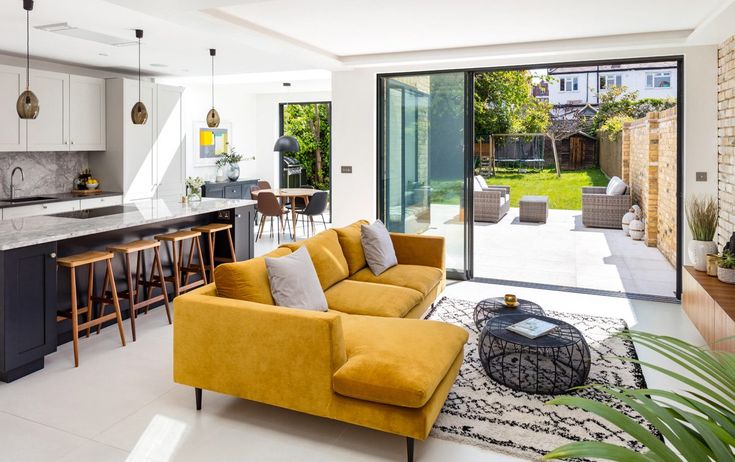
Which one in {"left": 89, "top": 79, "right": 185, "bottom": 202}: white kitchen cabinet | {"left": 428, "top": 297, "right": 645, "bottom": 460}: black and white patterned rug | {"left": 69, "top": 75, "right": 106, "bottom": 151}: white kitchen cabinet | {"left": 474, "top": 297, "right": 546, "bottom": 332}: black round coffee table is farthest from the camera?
{"left": 89, "top": 79, "right": 185, "bottom": 202}: white kitchen cabinet

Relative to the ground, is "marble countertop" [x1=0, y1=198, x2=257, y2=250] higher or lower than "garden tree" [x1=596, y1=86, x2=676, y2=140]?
lower

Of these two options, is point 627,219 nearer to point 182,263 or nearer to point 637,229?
point 637,229

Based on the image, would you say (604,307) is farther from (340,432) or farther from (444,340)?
(340,432)

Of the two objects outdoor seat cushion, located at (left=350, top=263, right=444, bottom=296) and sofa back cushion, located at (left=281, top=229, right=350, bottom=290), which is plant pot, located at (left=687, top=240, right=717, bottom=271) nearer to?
outdoor seat cushion, located at (left=350, top=263, right=444, bottom=296)

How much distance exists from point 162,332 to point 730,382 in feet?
14.3

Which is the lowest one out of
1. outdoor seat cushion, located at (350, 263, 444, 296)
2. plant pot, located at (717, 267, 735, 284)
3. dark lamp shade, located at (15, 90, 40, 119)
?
outdoor seat cushion, located at (350, 263, 444, 296)

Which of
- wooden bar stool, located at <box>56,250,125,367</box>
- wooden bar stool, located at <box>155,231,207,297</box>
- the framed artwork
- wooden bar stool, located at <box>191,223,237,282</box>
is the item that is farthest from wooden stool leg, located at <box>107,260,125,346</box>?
the framed artwork

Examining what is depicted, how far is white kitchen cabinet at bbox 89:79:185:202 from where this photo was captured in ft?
23.4

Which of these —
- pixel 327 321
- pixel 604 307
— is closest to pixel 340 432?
pixel 327 321

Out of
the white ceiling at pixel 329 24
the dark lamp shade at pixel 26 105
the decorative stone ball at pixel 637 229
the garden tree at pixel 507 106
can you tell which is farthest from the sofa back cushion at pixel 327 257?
the garden tree at pixel 507 106

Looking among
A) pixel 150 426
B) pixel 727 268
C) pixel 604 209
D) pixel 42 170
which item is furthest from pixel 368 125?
pixel 604 209

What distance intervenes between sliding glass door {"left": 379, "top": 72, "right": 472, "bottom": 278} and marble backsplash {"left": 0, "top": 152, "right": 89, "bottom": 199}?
13.8ft

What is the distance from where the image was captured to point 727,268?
4.21 meters

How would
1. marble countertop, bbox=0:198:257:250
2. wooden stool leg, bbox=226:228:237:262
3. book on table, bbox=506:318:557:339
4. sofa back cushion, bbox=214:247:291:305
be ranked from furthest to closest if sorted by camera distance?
wooden stool leg, bbox=226:228:237:262 → marble countertop, bbox=0:198:257:250 → book on table, bbox=506:318:557:339 → sofa back cushion, bbox=214:247:291:305
